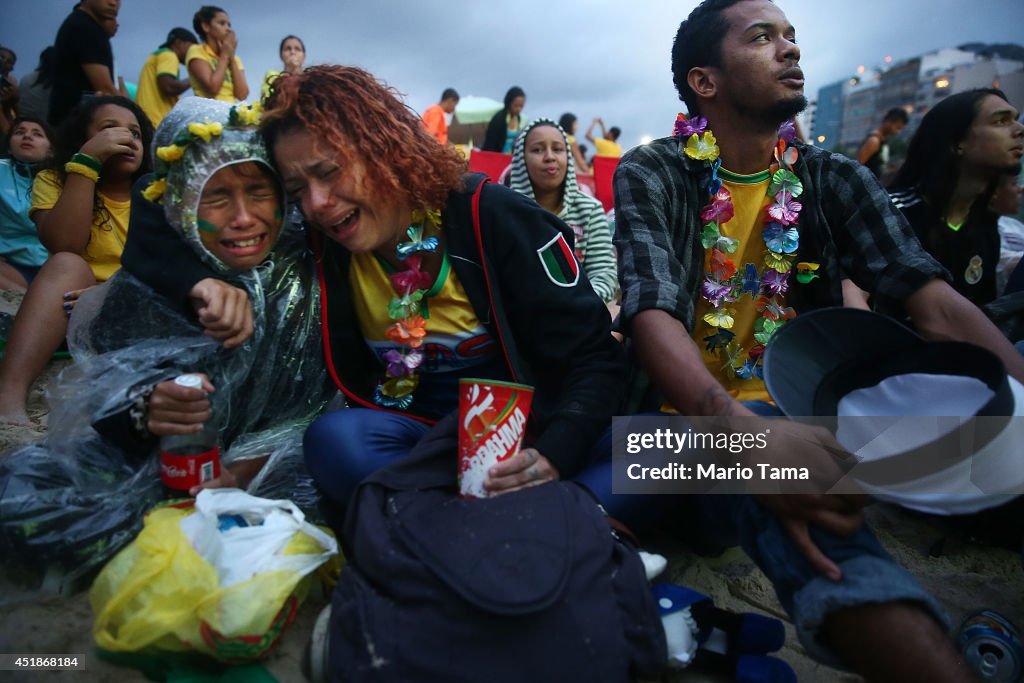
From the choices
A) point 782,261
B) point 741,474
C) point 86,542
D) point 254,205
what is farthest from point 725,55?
point 86,542

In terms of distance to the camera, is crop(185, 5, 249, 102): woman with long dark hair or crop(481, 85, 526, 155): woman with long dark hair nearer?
crop(185, 5, 249, 102): woman with long dark hair

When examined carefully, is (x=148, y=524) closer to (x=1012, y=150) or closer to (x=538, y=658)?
(x=538, y=658)

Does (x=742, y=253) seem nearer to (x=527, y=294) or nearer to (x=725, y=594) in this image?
(x=527, y=294)

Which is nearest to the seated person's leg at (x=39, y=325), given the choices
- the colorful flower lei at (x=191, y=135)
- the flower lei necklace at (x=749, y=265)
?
the colorful flower lei at (x=191, y=135)

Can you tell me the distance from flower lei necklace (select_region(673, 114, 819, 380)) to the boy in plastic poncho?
1225 mm

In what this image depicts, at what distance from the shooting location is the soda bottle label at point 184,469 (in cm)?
155

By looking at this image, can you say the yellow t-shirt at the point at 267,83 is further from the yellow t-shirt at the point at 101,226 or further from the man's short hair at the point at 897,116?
the man's short hair at the point at 897,116

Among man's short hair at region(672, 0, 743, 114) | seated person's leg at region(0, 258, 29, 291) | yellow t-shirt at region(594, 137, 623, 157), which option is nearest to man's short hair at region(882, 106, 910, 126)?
yellow t-shirt at region(594, 137, 623, 157)

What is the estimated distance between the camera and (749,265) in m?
1.90

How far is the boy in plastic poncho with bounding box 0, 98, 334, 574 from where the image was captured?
5.07 ft

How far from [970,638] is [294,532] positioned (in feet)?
5.36

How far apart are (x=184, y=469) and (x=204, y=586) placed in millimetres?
409
